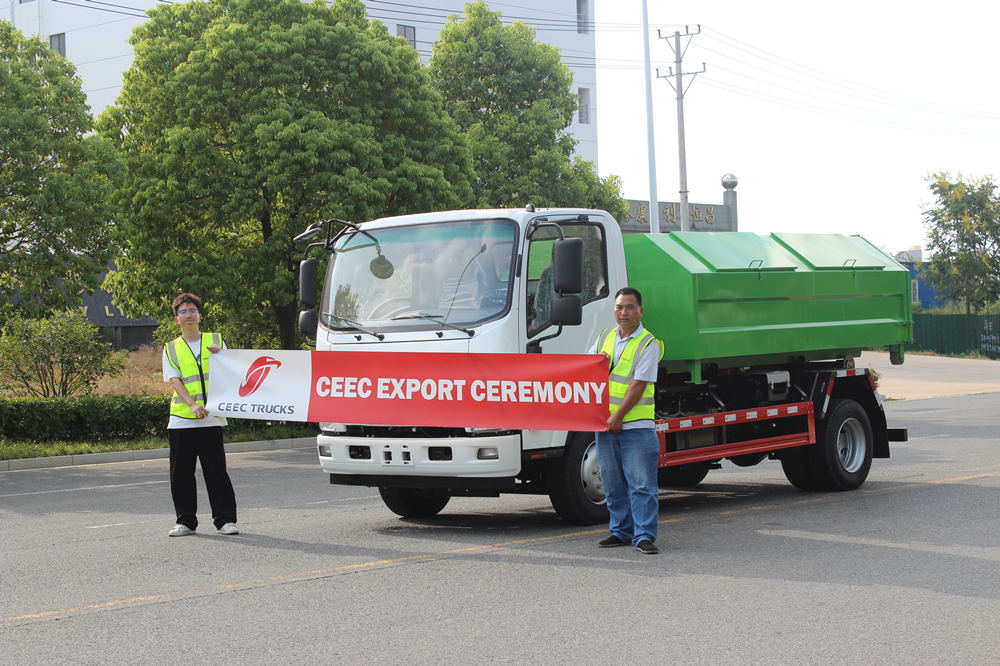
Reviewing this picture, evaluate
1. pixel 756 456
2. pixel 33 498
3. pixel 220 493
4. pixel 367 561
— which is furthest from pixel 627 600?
pixel 33 498

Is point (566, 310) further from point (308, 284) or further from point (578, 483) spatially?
point (308, 284)

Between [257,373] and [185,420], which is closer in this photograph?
[185,420]

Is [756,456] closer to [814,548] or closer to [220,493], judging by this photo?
[814,548]

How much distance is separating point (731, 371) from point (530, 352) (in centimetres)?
264

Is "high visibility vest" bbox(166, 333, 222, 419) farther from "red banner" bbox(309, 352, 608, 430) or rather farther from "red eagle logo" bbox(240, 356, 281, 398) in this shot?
"red banner" bbox(309, 352, 608, 430)

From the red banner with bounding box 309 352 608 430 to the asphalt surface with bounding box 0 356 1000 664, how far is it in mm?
965

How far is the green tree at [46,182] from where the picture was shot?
1834 cm

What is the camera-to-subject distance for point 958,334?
5506 centimetres

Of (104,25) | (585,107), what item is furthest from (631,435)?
(585,107)

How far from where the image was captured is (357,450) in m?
9.52

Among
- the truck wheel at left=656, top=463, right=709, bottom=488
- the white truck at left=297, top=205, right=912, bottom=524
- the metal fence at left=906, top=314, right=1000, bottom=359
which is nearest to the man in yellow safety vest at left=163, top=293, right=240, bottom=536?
the white truck at left=297, top=205, right=912, bottom=524

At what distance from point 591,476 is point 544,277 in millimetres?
1711

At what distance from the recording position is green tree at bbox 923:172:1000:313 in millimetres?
54656

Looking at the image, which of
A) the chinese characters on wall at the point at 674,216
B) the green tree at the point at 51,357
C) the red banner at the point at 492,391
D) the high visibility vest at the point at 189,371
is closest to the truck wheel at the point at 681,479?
the red banner at the point at 492,391
